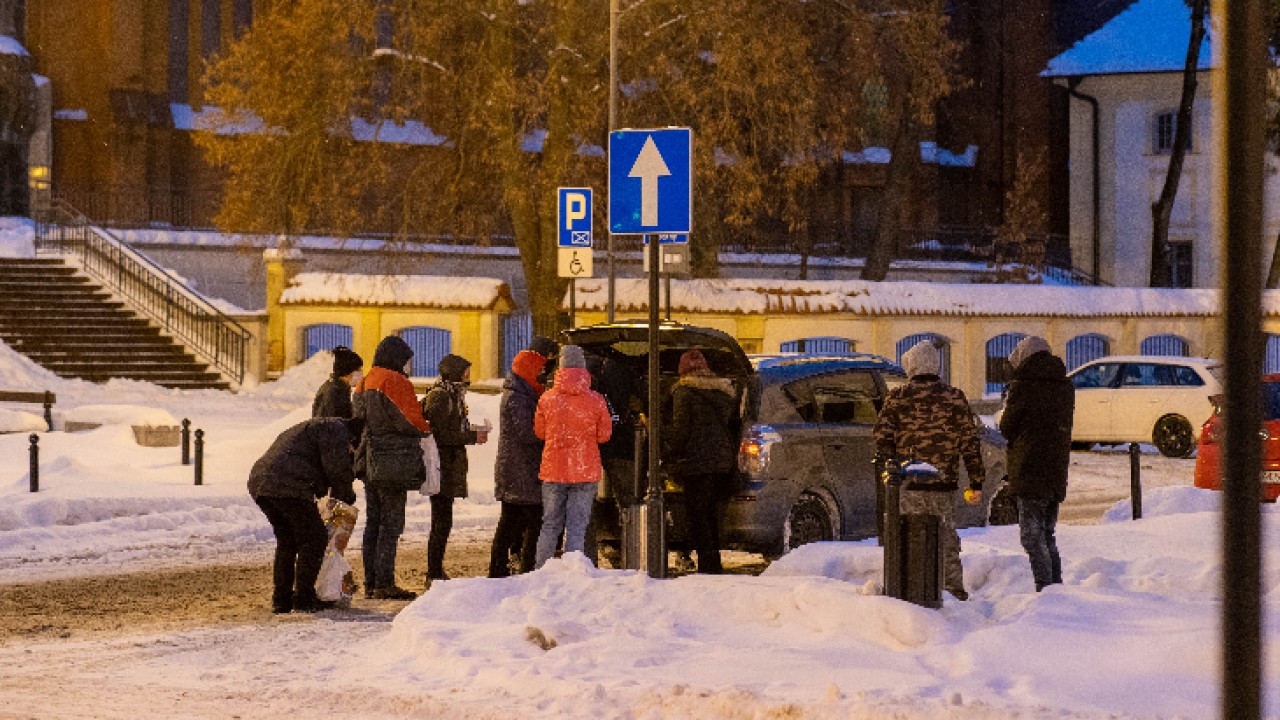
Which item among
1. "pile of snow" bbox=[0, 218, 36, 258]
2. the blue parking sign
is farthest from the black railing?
the blue parking sign

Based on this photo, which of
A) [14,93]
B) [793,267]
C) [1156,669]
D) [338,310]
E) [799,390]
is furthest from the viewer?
[793,267]

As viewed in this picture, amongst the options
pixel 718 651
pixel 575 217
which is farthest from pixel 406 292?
pixel 718 651

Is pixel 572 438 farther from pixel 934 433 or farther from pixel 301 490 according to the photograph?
pixel 934 433

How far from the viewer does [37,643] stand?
10719 millimetres

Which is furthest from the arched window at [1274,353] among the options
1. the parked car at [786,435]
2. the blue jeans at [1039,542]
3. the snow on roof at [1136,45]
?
the blue jeans at [1039,542]

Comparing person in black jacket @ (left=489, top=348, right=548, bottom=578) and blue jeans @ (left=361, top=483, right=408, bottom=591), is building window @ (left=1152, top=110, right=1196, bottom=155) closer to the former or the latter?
person in black jacket @ (left=489, top=348, right=548, bottom=578)

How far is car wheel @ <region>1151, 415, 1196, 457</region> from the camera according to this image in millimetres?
27500

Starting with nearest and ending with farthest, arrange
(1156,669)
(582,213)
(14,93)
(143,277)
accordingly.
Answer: (1156,669), (582,213), (143,277), (14,93)

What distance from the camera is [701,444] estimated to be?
12.7 meters

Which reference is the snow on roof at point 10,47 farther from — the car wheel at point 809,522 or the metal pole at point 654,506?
the metal pole at point 654,506

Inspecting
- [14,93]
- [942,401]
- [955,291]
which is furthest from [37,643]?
[14,93]

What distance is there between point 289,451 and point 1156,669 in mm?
5849

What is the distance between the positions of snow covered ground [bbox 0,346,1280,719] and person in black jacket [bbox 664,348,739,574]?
1120 mm

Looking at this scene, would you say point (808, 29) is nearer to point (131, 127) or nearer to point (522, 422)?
point (522, 422)
